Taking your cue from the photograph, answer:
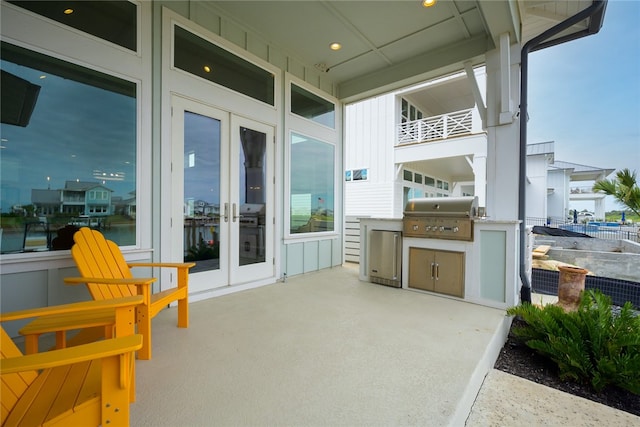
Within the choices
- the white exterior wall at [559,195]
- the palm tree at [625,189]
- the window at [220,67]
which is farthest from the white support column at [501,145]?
the white exterior wall at [559,195]

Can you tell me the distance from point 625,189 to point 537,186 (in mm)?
7956

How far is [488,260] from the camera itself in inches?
124

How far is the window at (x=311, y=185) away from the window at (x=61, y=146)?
88.3 inches

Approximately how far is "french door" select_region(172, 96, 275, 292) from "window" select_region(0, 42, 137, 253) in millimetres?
480

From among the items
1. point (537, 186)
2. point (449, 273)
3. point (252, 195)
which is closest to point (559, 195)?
point (537, 186)

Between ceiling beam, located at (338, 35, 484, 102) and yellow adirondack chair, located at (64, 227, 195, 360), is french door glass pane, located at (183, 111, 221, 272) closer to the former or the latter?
yellow adirondack chair, located at (64, 227, 195, 360)

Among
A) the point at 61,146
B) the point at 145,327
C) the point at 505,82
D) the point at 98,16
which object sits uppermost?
the point at 98,16

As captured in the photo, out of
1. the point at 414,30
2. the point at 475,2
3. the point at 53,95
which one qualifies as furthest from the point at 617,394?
the point at 53,95

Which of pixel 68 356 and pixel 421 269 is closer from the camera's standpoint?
pixel 68 356

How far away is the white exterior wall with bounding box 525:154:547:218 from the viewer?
11345 millimetres

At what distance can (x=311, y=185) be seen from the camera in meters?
4.73

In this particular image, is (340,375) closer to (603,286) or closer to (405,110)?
(603,286)

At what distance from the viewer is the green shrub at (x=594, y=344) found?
5.82 ft

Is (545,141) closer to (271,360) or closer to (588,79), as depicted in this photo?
(588,79)
